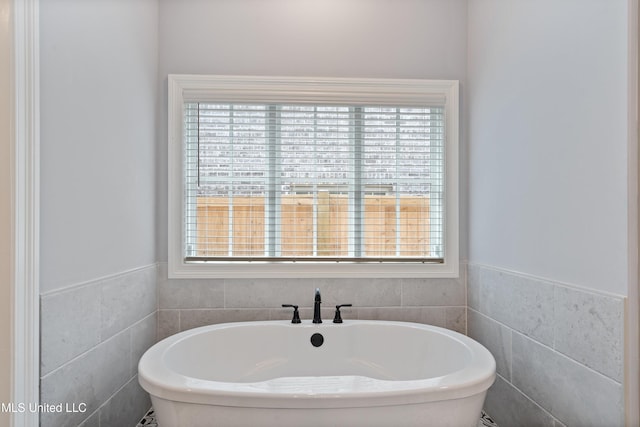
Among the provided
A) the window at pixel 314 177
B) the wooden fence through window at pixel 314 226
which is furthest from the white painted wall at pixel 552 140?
the wooden fence through window at pixel 314 226

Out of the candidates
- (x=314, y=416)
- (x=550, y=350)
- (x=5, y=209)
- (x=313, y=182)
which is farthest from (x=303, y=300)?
(x=5, y=209)

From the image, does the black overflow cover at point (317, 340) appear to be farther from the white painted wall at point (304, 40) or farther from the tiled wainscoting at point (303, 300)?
the white painted wall at point (304, 40)

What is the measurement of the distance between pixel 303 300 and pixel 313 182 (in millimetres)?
689

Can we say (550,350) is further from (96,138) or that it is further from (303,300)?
(96,138)

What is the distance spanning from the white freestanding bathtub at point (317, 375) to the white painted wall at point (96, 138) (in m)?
0.50

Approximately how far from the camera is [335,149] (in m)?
2.14

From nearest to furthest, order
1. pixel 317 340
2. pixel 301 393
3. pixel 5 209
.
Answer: pixel 5 209, pixel 301 393, pixel 317 340

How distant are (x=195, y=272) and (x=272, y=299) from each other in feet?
1.52

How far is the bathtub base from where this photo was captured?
1.17m

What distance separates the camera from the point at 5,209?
1060 mm

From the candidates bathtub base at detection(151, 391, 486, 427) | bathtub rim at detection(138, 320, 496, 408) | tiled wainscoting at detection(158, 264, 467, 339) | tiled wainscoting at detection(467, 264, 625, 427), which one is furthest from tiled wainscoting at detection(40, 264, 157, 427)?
tiled wainscoting at detection(467, 264, 625, 427)

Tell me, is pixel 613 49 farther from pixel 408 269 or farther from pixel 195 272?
pixel 195 272

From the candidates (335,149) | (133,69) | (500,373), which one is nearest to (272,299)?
(335,149)

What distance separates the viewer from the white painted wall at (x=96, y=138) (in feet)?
4.05
